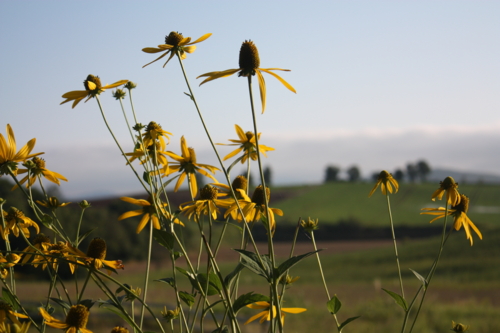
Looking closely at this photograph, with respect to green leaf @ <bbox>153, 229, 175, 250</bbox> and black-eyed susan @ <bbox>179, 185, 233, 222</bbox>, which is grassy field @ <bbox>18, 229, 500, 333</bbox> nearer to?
black-eyed susan @ <bbox>179, 185, 233, 222</bbox>

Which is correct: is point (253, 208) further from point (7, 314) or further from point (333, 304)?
point (7, 314)

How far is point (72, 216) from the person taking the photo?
83.3ft

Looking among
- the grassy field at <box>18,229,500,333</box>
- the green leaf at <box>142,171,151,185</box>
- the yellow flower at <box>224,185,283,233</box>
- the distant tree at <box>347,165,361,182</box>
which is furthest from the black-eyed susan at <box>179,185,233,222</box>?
the distant tree at <box>347,165,361,182</box>

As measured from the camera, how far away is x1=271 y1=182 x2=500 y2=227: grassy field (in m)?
43.4

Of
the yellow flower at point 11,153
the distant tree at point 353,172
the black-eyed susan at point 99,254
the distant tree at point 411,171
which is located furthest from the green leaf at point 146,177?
the distant tree at point 411,171

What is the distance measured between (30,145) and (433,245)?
2983 cm

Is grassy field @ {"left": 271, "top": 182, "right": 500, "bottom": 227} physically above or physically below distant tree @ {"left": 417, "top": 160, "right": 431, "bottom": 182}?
below

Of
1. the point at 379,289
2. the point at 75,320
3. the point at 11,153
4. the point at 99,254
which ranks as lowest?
the point at 379,289

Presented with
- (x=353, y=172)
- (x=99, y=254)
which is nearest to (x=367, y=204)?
(x=353, y=172)

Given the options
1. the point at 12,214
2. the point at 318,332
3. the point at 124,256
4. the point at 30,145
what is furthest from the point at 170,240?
the point at 124,256

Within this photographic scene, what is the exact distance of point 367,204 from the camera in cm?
4962

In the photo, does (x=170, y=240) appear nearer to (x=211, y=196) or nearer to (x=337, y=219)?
(x=211, y=196)

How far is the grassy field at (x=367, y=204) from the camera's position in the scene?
43406mm

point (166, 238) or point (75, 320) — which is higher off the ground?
point (166, 238)
